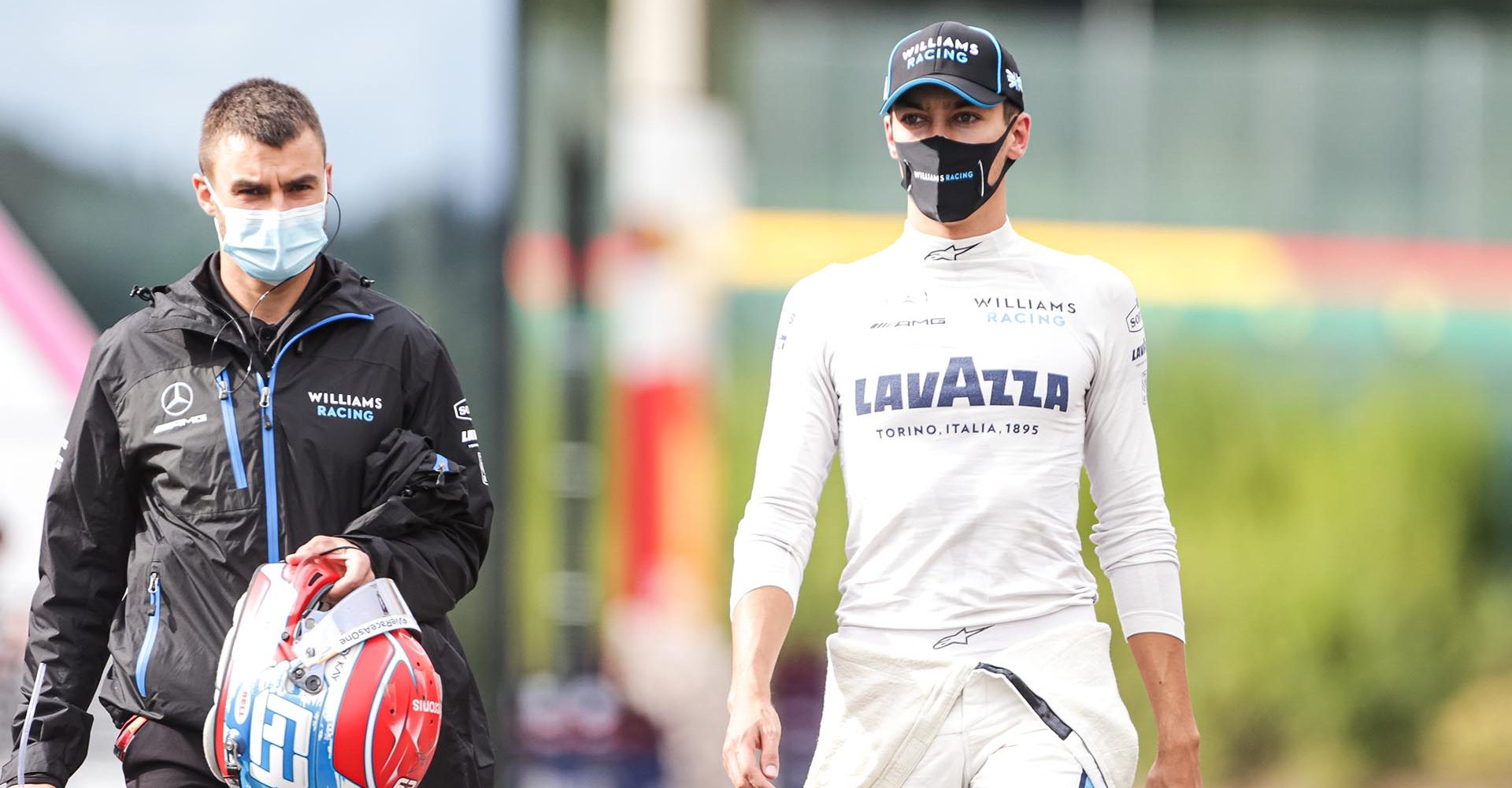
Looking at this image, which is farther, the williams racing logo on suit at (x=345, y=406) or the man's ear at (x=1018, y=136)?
the man's ear at (x=1018, y=136)

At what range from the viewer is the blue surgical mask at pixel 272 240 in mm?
3748

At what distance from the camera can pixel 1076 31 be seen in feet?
47.1

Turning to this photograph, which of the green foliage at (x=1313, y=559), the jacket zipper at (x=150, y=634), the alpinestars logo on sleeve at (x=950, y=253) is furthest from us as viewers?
the green foliage at (x=1313, y=559)

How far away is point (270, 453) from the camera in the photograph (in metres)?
3.65

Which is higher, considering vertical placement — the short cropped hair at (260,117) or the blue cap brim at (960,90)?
the blue cap brim at (960,90)

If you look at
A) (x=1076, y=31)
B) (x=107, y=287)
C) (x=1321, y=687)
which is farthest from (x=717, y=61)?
(x=107, y=287)

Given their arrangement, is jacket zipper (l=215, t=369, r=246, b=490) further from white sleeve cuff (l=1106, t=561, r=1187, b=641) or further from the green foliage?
the green foliage

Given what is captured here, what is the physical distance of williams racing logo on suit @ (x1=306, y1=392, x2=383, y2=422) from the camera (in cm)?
371

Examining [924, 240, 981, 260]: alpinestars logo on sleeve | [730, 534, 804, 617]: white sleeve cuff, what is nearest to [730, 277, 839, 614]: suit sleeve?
[730, 534, 804, 617]: white sleeve cuff

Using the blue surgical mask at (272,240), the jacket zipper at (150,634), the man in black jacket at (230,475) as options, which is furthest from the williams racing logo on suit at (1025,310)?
the jacket zipper at (150,634)

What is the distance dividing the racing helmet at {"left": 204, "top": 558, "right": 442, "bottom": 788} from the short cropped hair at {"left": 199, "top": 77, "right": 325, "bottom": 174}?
819 mm

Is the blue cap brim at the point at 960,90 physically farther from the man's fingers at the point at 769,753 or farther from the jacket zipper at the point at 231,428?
the jacket zipper at the point at 231,428

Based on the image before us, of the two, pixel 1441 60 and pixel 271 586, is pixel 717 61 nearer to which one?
pixel 1441 60

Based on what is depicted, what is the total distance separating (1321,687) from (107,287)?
29.6ft
